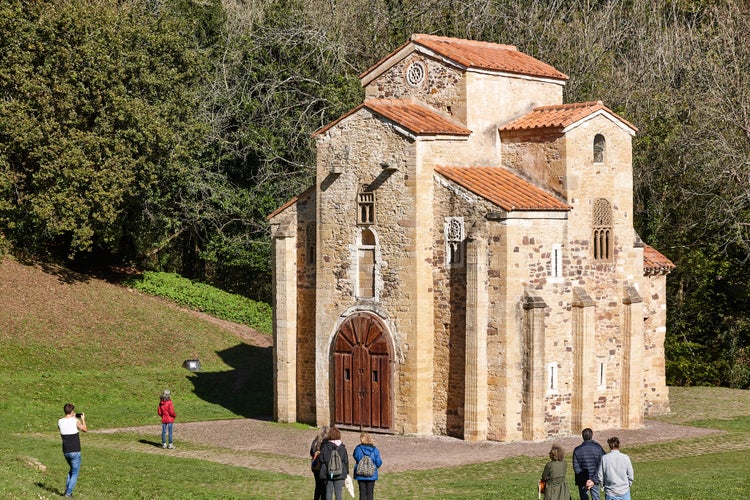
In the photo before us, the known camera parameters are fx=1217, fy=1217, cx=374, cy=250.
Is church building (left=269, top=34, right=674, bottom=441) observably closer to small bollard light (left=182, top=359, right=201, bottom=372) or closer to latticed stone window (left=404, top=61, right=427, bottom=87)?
latticed stone window (left=404, top=61, right=427, bottom=87)

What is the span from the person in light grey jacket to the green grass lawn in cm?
451

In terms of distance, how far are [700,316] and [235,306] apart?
1943cm

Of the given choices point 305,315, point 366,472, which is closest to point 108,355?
point 305,315

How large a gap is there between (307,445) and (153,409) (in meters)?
7.84

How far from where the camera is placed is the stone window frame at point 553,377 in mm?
31984

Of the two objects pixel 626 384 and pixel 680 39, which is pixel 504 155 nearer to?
pixel 626 384

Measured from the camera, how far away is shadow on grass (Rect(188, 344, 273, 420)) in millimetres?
39094

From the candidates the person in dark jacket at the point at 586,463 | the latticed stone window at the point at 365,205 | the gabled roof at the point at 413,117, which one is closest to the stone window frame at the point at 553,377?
the latticed stone window at the point at 365,205

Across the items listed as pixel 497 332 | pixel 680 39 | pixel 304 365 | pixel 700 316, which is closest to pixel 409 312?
pixel 497 332

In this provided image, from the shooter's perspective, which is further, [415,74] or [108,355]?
[108,355]

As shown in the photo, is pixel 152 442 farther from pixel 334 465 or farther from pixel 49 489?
pixel 334 465

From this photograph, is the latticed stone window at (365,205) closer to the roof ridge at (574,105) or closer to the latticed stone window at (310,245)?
the latticed stone window at (310,245)

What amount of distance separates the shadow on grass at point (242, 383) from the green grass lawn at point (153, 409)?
0.06 meters

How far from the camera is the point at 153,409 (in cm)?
3762
